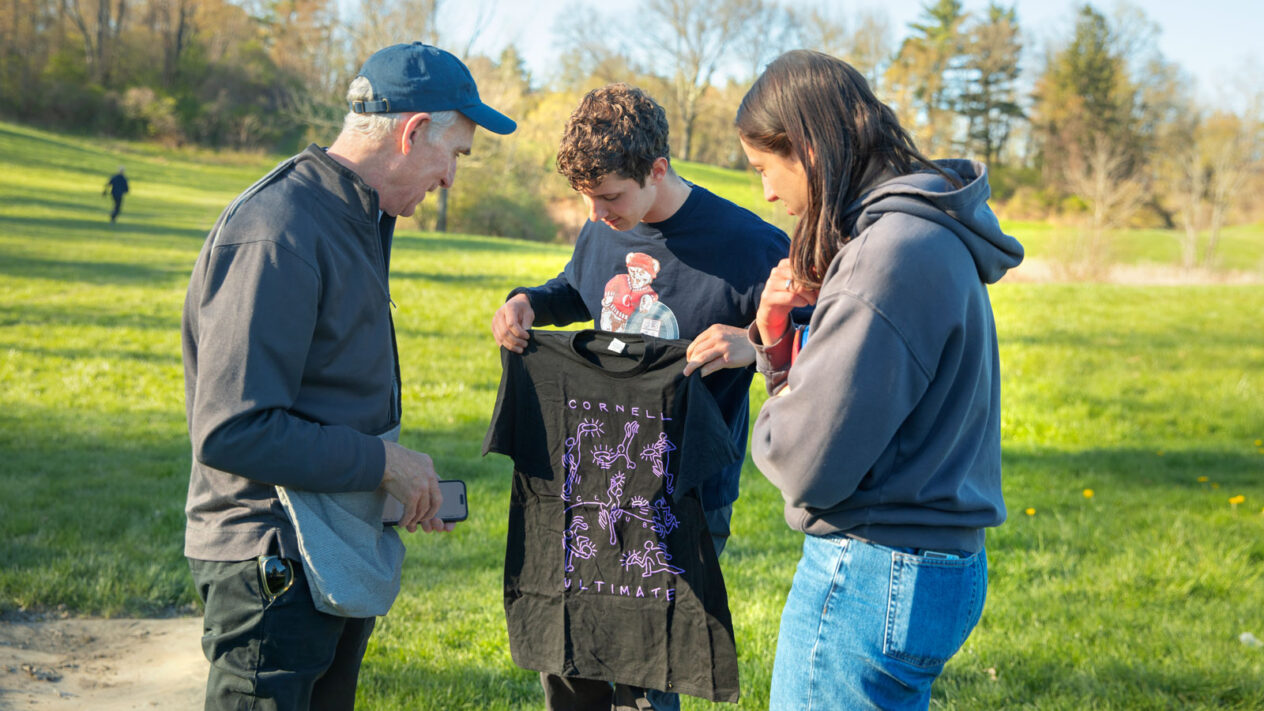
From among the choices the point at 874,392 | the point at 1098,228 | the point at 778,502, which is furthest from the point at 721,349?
the point at 1098,228

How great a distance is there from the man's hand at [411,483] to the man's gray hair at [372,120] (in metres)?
0.87

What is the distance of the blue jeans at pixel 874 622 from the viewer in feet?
6.59

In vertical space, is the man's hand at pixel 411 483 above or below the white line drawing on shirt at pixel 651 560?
above

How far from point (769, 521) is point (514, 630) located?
13.2ft

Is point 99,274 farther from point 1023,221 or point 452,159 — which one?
point 1023,221

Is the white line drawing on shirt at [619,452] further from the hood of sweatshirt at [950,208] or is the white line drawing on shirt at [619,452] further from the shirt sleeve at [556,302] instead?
the hood of sweatshirt at [950,208]

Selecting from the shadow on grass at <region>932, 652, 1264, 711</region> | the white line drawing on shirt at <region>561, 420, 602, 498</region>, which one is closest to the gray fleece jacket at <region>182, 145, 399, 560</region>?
the white line drawing on shirt at <region>561, 420, 602, 498</region>

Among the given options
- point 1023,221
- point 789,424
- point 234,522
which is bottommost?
point 234,522

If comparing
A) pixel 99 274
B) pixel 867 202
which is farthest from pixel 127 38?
pixel 867 202

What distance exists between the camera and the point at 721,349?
2820mm

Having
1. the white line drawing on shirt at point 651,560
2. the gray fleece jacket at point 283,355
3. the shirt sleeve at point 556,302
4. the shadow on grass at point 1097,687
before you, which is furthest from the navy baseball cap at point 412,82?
the shadow on grass at point 1097,687

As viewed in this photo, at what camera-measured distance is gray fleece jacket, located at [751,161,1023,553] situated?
1842 millimetres

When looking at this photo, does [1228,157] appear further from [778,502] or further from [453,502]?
[453,502]

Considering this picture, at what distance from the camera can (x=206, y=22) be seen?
6938cm
